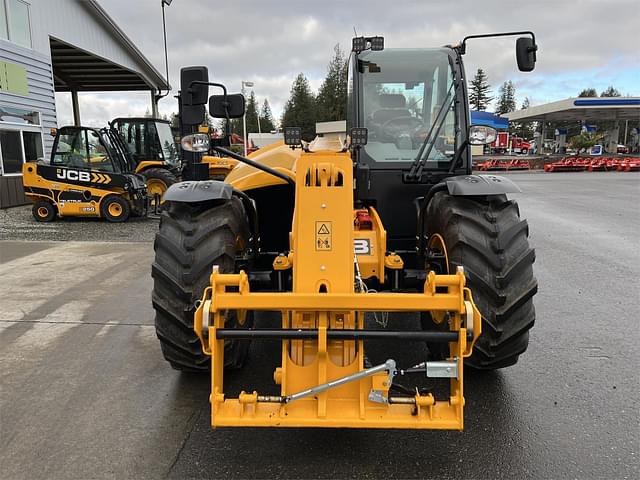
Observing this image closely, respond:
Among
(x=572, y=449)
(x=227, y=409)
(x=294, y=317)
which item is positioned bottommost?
(x=572, y=449)

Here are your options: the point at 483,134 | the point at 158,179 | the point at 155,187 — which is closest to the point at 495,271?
the point at 483,134

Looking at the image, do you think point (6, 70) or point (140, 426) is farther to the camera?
point (6, 70)

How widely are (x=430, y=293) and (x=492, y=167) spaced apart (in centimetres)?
3242

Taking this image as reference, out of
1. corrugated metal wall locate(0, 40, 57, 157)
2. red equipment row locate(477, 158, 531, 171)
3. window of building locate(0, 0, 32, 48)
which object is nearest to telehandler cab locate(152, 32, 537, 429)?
corrugated metal wall locate(0, 40, 57, 157)

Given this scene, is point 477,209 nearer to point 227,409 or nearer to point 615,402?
point 615,402

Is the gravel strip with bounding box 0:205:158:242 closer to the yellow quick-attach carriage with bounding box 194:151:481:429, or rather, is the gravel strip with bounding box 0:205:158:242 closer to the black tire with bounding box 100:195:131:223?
the black tire with bounding box 100:195:131:223

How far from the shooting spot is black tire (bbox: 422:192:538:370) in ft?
9.75

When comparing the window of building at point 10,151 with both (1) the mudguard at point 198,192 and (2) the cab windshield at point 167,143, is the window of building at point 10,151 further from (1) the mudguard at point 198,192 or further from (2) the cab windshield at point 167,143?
(1) the mudguard at point 198,192

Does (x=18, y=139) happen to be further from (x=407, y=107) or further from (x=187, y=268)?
(x=187, y=268)

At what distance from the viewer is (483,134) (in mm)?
3783

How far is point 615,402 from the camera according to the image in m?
3.30

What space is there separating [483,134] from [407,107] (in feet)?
2.55

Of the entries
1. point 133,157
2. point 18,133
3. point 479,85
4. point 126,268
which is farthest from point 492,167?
point 479,85

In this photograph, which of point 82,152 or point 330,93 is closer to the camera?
point 82,152
